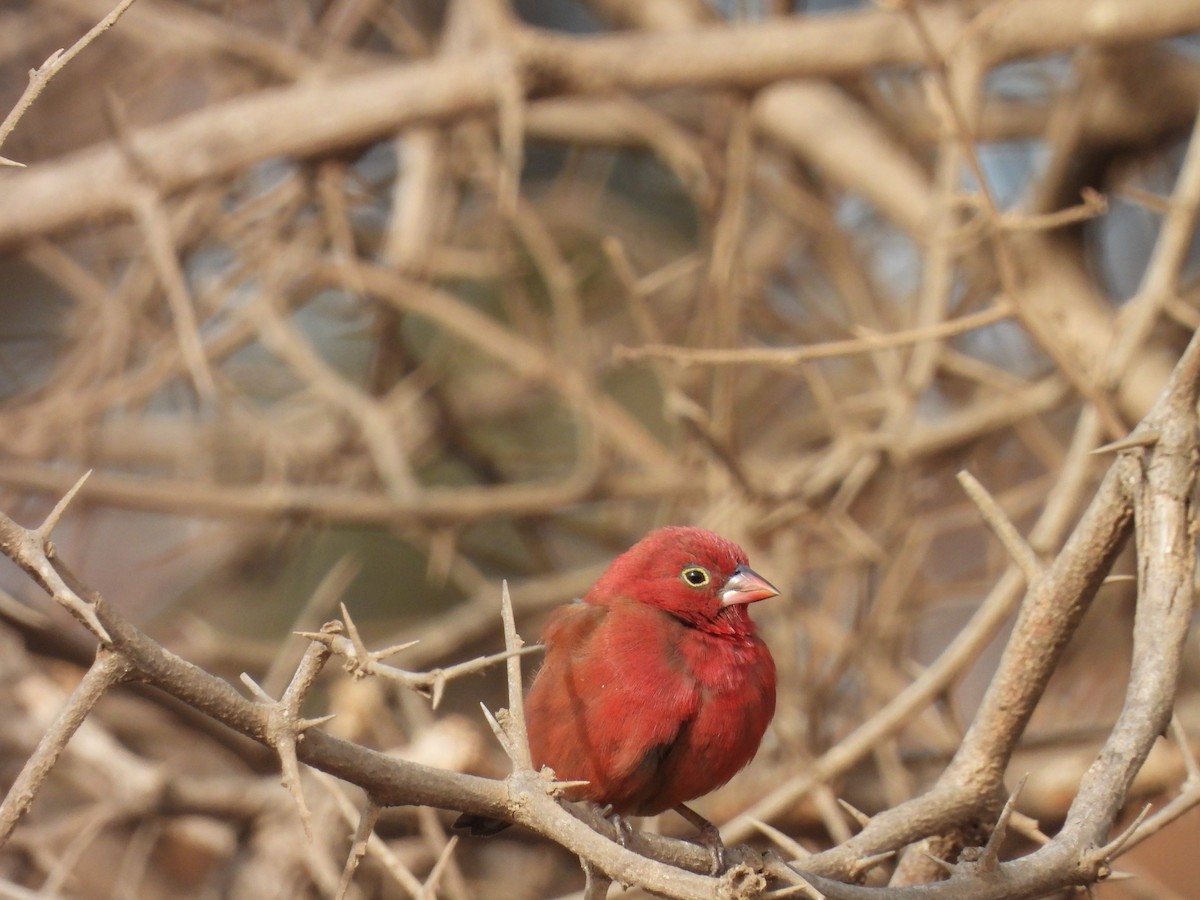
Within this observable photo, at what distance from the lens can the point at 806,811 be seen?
443 cm

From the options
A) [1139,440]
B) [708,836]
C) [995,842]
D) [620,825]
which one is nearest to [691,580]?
[708,836]

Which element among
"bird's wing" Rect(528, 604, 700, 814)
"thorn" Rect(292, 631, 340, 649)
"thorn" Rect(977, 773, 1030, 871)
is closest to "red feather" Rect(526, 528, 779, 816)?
"bird's wing" Rect(528, 604, 700, 814)

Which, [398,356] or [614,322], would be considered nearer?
[398,356]

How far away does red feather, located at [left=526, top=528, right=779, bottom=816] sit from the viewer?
319 centimetres

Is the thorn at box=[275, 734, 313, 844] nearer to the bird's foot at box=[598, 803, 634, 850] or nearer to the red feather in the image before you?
the bird's foot at box=[598, 803, 634, 850]

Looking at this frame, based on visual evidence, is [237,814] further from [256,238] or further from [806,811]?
[256,238]

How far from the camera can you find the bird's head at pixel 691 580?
11.7ft

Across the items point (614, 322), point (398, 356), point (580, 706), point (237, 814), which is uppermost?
point (614, 322)

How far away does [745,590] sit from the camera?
11.8ft

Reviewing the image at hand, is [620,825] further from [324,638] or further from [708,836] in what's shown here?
[324,638]

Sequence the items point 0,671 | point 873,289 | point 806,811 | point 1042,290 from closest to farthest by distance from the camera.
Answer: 1. point 806,811
2. point 0,671
3. point 1042,290
4. point 873,289

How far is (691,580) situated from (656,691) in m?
0.48

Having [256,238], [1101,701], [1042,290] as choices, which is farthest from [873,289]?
[256,238]

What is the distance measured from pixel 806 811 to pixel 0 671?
2.79 m
